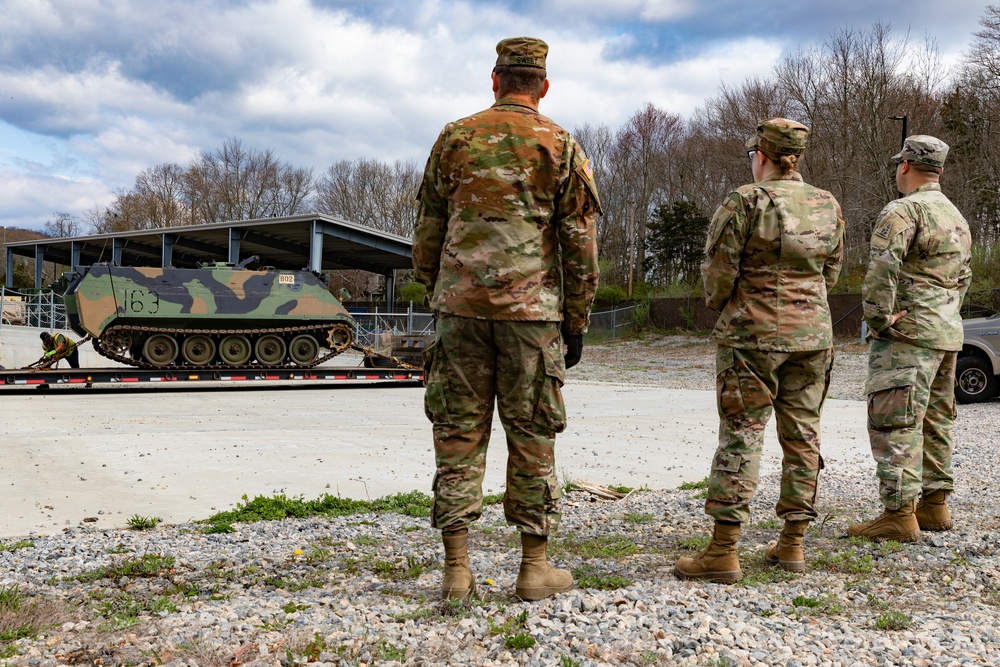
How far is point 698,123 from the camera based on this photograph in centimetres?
4250

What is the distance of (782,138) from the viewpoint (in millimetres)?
3803

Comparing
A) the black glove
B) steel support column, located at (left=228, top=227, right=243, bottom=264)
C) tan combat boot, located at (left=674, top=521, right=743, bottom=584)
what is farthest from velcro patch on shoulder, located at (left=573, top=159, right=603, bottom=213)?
steel support column, located at (left=228, top=227, right=243, bottom=264)

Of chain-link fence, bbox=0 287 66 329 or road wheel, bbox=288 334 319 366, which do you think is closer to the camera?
road wheel, bbox=288 334 319 366

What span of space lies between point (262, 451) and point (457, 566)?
4677 millimetres

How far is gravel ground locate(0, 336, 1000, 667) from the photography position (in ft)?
8.82

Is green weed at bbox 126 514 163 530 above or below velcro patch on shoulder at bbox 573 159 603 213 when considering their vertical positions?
below

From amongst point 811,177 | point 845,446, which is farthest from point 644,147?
point 845,446

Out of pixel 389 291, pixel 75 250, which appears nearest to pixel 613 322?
pixel 389 291

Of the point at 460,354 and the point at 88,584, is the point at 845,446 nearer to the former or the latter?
the point at 460,354

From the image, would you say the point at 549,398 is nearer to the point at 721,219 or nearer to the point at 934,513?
the point at 721,219

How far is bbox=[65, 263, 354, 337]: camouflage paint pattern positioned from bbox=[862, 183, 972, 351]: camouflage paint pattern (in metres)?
14.6

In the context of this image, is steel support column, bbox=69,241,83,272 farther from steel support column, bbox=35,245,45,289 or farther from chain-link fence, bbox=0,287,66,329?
chain-link fence, bbox=0,287,66,329

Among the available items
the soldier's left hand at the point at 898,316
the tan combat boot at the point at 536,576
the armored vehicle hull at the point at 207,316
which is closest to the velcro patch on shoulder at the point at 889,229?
the soldier's left hand at the point at 898,316

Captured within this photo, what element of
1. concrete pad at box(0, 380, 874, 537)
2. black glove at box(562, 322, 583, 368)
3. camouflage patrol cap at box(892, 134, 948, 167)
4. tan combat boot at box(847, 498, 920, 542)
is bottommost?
concrete pad at box(0, 380, 874, 537)
